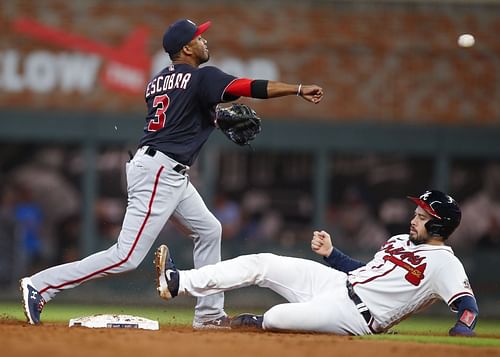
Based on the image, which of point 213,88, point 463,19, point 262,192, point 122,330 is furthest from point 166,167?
point 463,19

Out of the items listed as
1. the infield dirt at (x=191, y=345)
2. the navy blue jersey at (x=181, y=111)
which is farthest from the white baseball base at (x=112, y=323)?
the navy blue jersey at (x=181, y=111)

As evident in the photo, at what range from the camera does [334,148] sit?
17.0 m

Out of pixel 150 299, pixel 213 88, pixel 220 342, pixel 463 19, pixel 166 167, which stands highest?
pixel 463 19

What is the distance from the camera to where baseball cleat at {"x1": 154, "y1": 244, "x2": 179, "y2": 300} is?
7395 millimetres

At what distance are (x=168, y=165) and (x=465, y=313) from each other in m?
2.28

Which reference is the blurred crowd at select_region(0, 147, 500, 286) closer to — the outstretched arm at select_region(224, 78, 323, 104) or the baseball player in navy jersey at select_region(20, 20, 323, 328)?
the baseball player in navy jersey at select_region(20, 20, 323, 328)

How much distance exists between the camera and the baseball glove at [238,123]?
8.29 m

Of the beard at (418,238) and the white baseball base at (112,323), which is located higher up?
the beard at (418,238)

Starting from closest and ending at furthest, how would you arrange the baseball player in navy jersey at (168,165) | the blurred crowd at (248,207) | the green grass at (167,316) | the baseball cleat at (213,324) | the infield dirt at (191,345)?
the infield dirt at (191,345)
the baseball player in navy jersey at (168,165)
the baseball cleat at (213,324)
the green grass at (167,316)
the blurred crowd at (248,207)

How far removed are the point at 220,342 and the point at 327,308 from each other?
3.34 ft

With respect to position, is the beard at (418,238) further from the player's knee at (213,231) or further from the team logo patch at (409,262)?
the player's knee at (213,231)

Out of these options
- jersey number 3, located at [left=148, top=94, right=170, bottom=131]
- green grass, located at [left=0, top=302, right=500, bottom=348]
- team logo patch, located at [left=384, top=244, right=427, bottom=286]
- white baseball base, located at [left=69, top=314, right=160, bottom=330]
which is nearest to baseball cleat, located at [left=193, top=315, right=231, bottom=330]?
white baseball base, located at [left=69, top=314, right=160, bottom=330]

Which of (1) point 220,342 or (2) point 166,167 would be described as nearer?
(1) point 220,342

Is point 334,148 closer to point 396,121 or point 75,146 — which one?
point 396,121
